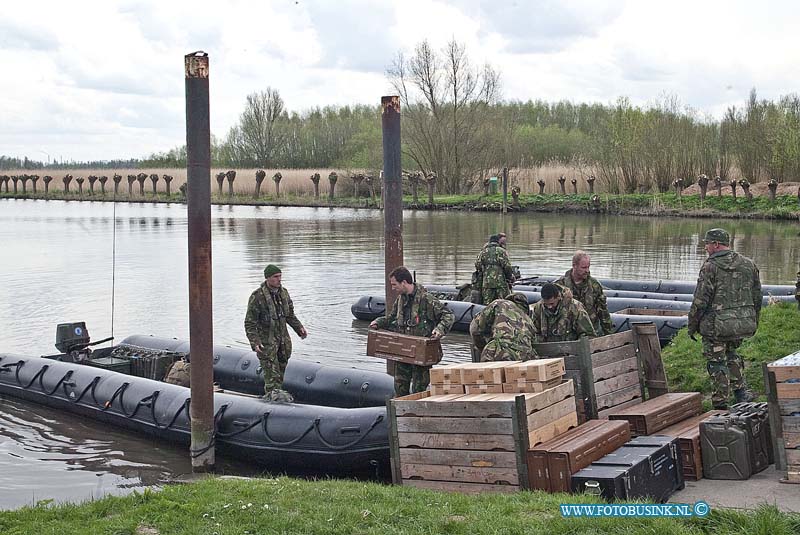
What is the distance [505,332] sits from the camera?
30.0 feet

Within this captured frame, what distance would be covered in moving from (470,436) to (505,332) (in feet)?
5.05

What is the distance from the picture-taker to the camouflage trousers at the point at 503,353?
29.5 ft

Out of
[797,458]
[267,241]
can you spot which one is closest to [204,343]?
[797,458]

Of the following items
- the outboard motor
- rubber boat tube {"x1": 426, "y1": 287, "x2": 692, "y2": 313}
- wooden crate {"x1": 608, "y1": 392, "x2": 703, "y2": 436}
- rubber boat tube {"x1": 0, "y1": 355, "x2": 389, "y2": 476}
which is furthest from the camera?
rubber boat tube {"x1": 426, "y1": 287, "x2": 692, "y2": 313}

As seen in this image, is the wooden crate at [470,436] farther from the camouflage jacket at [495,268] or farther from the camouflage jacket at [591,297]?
the camouflage jacket at [495,268]

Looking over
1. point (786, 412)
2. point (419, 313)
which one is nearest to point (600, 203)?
point (419, 313)

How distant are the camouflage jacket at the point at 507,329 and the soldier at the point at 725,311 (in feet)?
6.20

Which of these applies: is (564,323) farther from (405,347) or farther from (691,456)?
(691,456)

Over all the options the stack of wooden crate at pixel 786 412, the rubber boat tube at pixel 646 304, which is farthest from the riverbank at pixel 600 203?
the stack of wooden crate at pixel 786 412

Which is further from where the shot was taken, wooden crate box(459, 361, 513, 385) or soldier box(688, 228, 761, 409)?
soldier box(688, 228, 761, 409)

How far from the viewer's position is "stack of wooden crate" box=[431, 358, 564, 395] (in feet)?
26.3

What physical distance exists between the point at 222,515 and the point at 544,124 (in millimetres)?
95481

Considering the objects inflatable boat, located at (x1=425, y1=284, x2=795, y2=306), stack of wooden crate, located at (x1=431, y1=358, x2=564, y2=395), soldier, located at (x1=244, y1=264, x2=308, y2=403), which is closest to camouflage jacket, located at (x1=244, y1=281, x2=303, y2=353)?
soldier, located at (x1=244, y1=264, x2=308, y2=403)

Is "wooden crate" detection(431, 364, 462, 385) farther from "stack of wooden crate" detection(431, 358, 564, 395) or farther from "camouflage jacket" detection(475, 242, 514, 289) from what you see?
"camouflage jacket" detection(475, 242, 514, 289)
